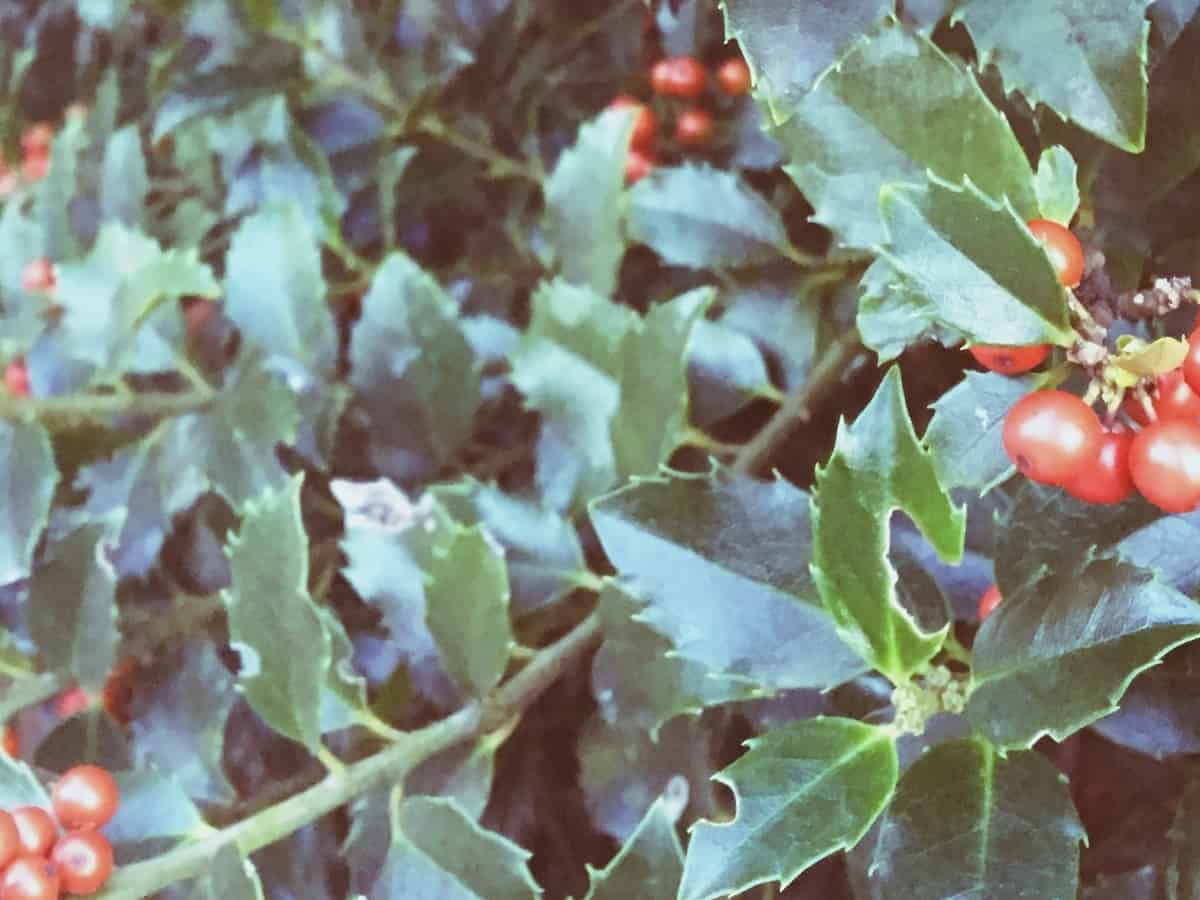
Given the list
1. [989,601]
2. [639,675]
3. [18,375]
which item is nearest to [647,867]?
[639,675]

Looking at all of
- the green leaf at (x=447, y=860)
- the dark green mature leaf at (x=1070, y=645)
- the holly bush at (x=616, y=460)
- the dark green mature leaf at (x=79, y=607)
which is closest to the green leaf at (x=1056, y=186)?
the holly bush at (x=616, y=460)

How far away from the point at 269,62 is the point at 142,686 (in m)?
0.53

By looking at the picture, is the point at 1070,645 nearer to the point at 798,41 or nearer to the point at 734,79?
the point at 798,41

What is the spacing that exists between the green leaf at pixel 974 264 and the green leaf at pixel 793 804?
187 millimetres

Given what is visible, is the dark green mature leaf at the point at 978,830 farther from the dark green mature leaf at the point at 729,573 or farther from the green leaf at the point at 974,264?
the green leaf at the point at 974,264

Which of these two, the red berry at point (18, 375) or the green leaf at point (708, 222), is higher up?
the green leaf at point (708, 222)

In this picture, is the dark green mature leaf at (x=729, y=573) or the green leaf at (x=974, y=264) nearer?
the green leaf at (x=974, y=264)

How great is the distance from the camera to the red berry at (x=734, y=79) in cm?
91

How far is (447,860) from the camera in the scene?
0.60 metres

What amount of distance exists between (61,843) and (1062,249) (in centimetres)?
53

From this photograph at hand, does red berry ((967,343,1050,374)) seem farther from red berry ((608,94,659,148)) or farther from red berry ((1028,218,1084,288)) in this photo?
red berry ((608,94,659,148))

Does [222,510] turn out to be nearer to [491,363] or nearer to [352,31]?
[491,363]

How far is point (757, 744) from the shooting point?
1.56 feet

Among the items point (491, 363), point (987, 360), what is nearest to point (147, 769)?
point (491, 363)
